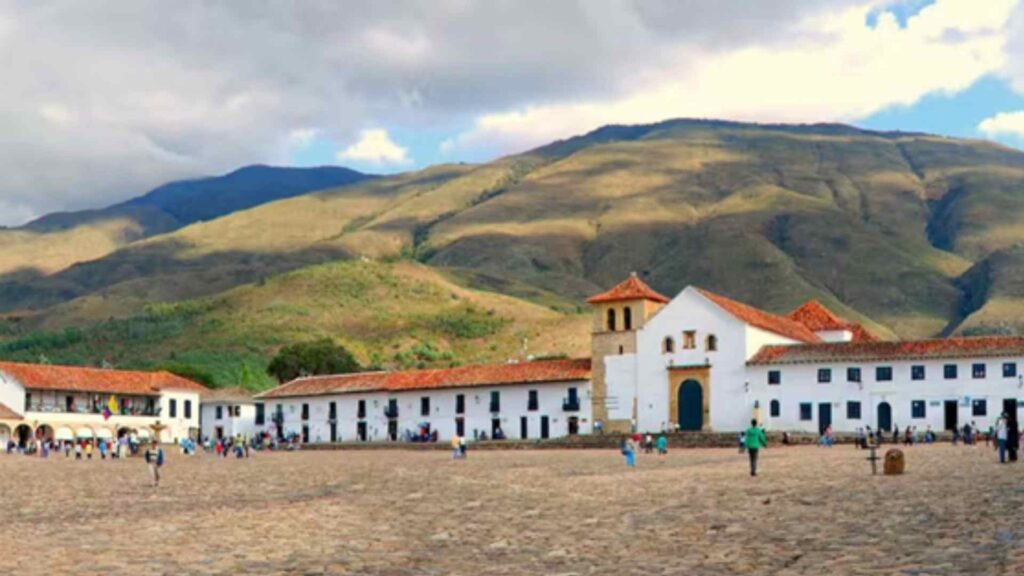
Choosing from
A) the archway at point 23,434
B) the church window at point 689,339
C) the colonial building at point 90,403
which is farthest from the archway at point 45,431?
the church window at point 689,339

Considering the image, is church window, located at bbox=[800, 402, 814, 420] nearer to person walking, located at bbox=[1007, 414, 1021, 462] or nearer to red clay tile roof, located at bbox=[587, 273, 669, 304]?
red clay tile roof, located at bbox=[587, 273, 669, 304]

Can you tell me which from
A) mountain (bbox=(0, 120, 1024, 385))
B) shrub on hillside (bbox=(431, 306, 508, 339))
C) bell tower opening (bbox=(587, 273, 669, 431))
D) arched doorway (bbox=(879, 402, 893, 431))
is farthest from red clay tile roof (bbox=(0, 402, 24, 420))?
arched doorway (bbox=(879, 402, 893, 431))

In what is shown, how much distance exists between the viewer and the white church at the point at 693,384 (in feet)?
185

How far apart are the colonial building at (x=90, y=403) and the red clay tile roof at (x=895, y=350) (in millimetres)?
35504

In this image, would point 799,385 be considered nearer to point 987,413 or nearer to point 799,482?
point 987,413

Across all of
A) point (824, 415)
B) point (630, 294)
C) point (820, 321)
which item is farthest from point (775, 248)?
point (824, 415)

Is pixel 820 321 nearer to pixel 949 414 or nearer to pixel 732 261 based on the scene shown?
pixel 949 414

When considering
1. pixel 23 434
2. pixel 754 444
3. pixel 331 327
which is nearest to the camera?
pixel 754 444

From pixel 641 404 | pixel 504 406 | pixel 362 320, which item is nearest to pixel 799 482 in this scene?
pixel 641 404

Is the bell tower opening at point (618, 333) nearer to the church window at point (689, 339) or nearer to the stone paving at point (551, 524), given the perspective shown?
the church window at point (689, 339)

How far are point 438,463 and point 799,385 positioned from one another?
22.0m

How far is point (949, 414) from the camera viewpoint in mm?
55844

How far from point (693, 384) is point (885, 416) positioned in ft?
31.0

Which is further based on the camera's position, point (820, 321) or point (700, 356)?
point (820, 321)
